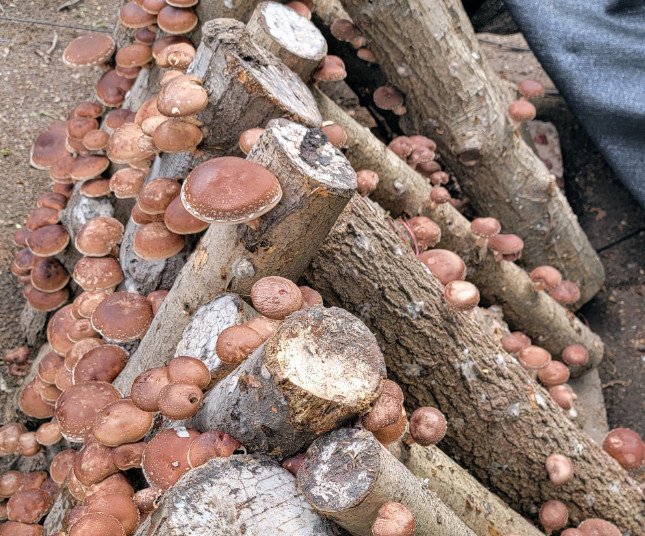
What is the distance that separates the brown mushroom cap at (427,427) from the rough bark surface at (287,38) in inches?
72.7

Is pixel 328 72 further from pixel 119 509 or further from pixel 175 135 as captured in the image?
pixel 119 509

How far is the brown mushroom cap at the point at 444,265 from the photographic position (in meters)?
3.52

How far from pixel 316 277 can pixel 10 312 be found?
8.60 ft

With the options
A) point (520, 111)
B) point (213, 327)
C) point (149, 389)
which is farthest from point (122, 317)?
point (520, 111)

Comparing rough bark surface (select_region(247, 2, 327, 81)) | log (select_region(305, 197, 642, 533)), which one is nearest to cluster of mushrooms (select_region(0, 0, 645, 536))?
log (select_region(305, 197, 642, 533))

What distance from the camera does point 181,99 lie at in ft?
9.53

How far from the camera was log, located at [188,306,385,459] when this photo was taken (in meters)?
2.15

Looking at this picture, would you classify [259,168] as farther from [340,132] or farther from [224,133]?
[340,132]

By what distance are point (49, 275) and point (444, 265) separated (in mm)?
2337

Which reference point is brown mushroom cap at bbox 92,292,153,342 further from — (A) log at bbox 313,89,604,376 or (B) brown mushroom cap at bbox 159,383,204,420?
(A) log at bbox 313,89,604,376

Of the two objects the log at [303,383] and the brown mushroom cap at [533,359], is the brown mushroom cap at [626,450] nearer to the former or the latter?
the brown mushroom cap at [533,359]

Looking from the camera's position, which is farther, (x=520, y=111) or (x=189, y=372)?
(x=520, y=111)

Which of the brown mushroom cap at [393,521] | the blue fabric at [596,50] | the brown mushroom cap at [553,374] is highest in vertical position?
the blue fabric at [596,50]

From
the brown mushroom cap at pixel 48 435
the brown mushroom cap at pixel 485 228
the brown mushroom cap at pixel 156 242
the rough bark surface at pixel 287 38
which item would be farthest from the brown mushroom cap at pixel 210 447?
the brown mushroom cap at pixel 485 228
